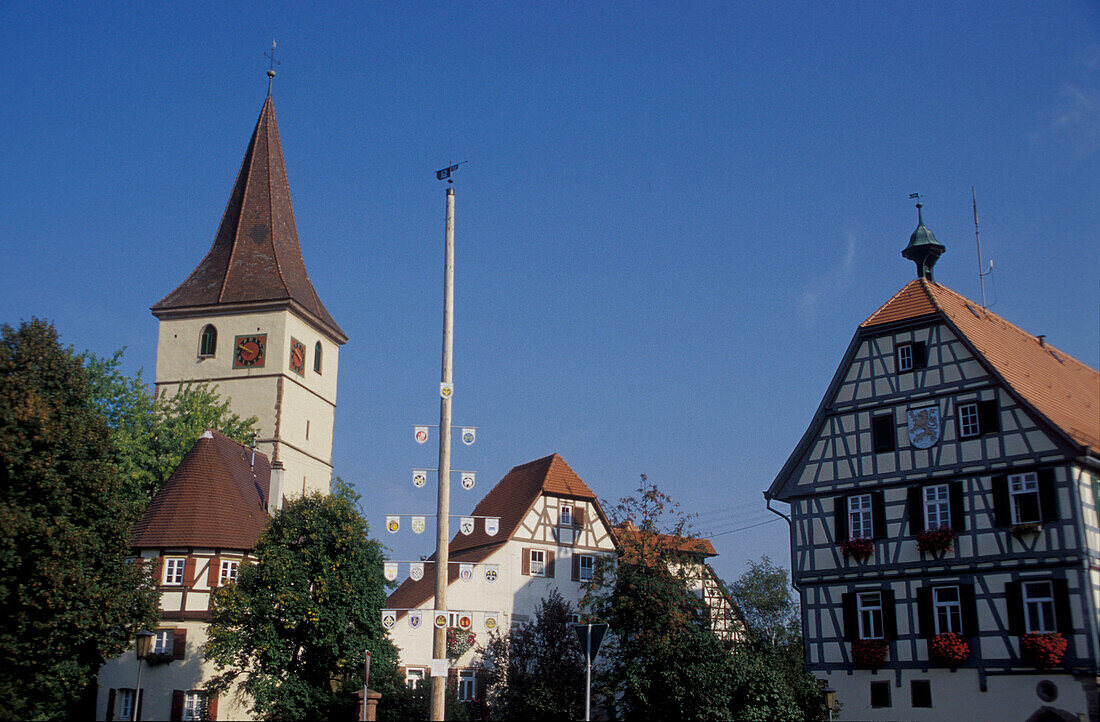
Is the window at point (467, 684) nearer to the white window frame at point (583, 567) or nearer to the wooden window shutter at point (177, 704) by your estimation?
the white window frame at point (583, 567)

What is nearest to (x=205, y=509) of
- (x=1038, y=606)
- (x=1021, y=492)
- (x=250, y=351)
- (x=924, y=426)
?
(x=250, y=351)

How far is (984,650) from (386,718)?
1720 centimetres

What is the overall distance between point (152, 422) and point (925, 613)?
1333 inches

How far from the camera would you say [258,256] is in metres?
59.0

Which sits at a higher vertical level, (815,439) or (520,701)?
(815,439)

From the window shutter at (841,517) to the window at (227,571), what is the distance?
18.1 metres

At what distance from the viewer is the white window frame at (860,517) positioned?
103ft

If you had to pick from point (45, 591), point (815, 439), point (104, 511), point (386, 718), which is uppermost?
point (815, 439)

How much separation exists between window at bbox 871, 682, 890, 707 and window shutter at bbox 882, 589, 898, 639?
50.3 inches

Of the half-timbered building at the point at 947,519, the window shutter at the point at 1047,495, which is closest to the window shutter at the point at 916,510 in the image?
the half-timbered building at the point at 947,519

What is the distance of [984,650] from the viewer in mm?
27797

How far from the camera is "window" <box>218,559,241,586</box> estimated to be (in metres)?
34.6

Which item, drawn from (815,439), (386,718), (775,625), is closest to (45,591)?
(386,718)

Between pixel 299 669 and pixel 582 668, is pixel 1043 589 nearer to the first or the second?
pixel 582 668
